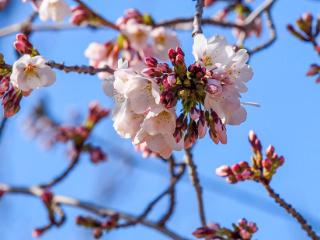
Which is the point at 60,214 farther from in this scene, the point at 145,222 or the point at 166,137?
the point at 166,137

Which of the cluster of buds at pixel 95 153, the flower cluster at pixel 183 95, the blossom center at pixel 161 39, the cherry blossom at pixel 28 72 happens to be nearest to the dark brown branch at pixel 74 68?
the cherry blossom at pixel 28 72

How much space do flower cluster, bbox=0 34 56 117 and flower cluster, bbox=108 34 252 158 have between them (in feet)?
1.02

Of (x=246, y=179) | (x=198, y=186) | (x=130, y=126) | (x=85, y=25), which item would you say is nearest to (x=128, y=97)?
(x=130, y=126)

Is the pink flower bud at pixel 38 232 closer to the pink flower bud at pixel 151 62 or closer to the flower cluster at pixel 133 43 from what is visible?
the flower cluster at pixel 133 43

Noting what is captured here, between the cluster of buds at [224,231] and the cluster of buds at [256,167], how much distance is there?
0.61 feet

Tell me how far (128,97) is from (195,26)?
0.42 meters

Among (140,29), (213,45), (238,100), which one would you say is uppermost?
(140,29)

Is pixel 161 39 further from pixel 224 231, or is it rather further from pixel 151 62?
pixel 151 62

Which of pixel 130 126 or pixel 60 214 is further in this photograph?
pixel 60 214

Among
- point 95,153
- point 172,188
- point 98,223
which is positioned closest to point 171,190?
point 172,188

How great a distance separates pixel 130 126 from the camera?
1.99 meters

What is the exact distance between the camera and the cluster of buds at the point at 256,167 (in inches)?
99.1

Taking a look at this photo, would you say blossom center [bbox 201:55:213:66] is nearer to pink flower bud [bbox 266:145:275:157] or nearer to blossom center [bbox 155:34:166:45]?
pink flower bud [bbox 266:145:275:157]

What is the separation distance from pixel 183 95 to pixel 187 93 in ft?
0.05
